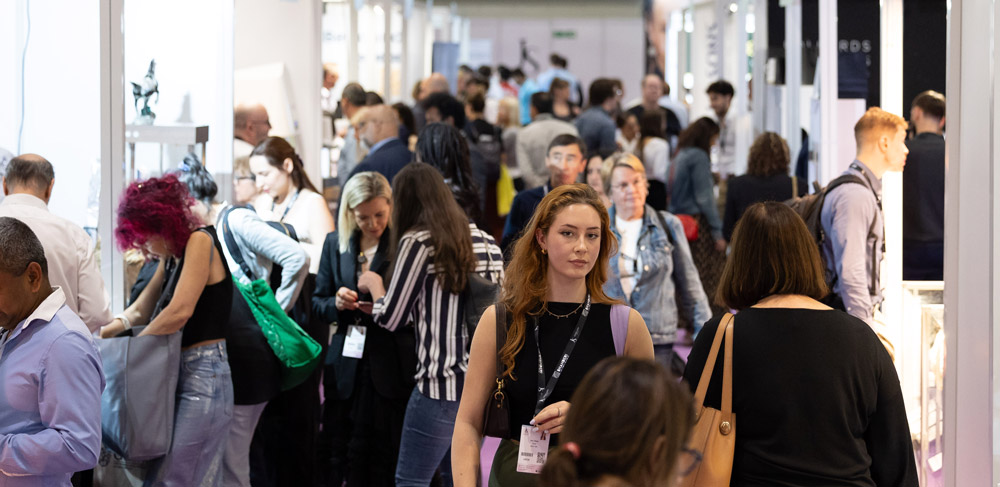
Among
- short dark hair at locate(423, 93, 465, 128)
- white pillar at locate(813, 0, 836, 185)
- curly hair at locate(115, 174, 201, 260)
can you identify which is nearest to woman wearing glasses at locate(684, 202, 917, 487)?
curly hair at locate(115, 174, 201, 260)

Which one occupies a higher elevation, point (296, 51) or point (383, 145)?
point (296, 51)

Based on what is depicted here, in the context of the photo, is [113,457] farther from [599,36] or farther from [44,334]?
[599,36]

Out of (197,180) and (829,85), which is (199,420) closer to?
(197,180)

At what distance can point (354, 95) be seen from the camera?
8477mm

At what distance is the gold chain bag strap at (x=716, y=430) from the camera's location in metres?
2.37

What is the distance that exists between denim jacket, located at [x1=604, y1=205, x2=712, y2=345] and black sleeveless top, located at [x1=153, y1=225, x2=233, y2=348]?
58.7 inches

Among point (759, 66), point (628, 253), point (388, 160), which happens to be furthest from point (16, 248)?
point (759, 66)

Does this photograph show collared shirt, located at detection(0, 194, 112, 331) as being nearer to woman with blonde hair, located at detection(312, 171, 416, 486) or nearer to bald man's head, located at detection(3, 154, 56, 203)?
bald man's head, located at detection(3, 154, 56, 203)

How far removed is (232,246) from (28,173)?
0.91 m

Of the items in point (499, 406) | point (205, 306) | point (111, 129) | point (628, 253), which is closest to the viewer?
point (499, 406)

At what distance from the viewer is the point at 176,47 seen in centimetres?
464

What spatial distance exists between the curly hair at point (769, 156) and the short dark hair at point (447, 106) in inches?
91.5

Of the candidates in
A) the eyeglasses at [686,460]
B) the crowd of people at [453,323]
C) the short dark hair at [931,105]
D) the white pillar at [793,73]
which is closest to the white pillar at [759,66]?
the white pillar at [793,73]

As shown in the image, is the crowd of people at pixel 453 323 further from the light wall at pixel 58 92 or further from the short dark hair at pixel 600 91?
the short dark hair at pixel 600 91
